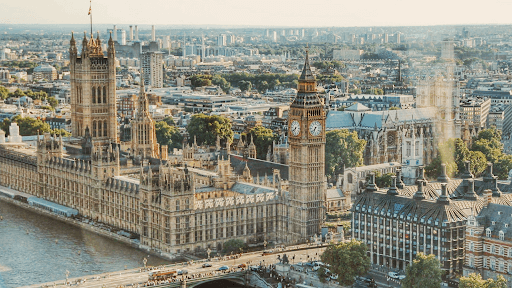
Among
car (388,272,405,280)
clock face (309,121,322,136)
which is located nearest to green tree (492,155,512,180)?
clock face (309,121,322,136)

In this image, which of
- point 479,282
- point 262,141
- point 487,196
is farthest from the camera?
point 262,141

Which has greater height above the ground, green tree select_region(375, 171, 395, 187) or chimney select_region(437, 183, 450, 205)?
chimney select_region(437, 183, 450, 205)

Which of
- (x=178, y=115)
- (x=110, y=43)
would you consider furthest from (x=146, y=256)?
(x=178, y=115)

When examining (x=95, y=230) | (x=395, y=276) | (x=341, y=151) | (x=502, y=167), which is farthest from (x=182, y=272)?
(x=502, y=167)

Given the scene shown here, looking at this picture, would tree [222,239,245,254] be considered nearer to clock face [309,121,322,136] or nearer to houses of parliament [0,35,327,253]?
houses of parliament [0,35,327,253]

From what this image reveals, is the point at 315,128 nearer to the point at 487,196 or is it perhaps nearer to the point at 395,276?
the point at 487,196

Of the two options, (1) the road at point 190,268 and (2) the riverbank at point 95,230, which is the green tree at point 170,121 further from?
(1) the road at point 190,268
